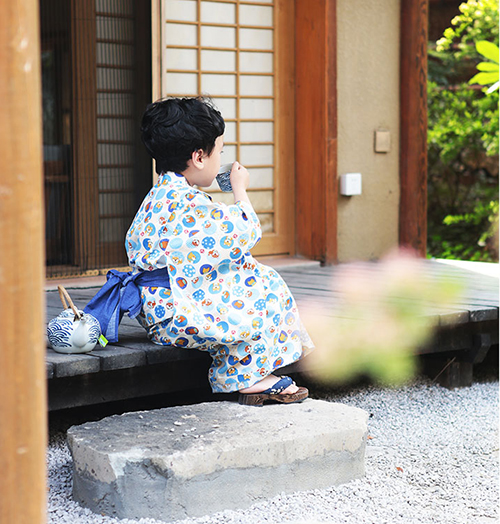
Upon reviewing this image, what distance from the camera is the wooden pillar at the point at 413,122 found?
5652 mm

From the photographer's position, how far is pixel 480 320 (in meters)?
3.86

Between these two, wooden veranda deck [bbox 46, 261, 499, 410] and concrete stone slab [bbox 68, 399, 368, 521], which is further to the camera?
wooden veranda deck [bbox 46, 261, 499, 410]

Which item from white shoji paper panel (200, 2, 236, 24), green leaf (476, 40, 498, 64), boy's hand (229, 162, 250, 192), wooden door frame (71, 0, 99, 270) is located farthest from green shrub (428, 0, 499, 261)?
boy's hand (229, 162, 250, 192)

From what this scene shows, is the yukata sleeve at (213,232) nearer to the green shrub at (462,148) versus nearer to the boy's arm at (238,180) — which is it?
the boy's arm at (238,180)

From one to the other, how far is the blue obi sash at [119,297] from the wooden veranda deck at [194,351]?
0.10 metres

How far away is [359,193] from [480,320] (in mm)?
1872

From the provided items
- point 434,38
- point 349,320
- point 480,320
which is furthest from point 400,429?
point 434,38

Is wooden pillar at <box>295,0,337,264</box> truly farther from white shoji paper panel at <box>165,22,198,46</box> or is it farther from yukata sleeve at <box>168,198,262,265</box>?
yukata sleeve at <box>168,198,262,265</box>

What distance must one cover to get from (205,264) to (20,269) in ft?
5.26

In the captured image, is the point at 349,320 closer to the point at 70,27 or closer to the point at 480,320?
the point at 480,320

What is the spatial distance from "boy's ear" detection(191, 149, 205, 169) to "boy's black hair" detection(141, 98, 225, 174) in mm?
12

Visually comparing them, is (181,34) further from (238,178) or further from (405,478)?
(405,478)

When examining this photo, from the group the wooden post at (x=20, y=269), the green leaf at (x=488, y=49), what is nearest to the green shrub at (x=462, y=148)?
the green leaf at (x=488, y=49)

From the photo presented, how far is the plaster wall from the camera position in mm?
5457
